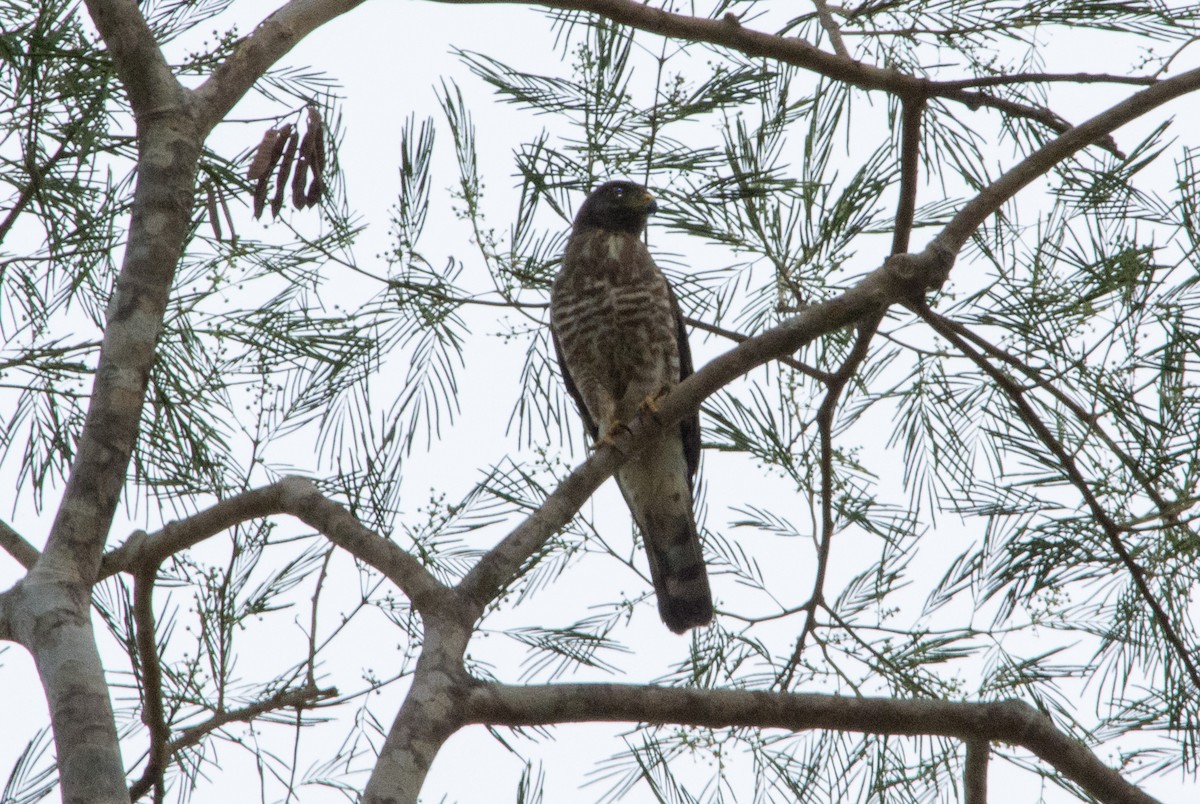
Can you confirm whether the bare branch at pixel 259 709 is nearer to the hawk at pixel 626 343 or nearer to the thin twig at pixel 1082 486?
the thin twig at pixel 1082 486

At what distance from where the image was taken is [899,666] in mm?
2877

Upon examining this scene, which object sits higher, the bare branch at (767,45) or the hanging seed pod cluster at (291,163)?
the bare branch at (767,45)

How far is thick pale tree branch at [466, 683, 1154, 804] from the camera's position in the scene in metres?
1.90

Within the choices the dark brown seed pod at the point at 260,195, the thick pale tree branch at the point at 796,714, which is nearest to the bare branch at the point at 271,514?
the thick pale tree branch at the point at 796,714

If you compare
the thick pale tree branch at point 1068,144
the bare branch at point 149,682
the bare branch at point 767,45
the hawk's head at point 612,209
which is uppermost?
the hawk's head at point 612,209

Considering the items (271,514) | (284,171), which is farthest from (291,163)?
(271,514)

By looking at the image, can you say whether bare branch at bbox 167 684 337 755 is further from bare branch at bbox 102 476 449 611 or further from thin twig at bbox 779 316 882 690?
→ thin twig at bbox 779 316 882 690

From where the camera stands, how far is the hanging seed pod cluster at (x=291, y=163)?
2.48m

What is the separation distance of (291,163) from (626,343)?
1.77 meters

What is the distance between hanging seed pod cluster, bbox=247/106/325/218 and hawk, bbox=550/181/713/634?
5.15 feet

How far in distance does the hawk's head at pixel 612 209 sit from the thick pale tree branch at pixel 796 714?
6.46 feet

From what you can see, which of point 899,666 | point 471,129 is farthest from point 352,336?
point 899,666

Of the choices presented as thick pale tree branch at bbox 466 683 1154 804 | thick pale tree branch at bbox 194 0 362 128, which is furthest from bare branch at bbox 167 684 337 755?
thick pale tree branch at bbox 194 0 362 128

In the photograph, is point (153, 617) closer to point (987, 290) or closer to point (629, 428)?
point (629, 428)
